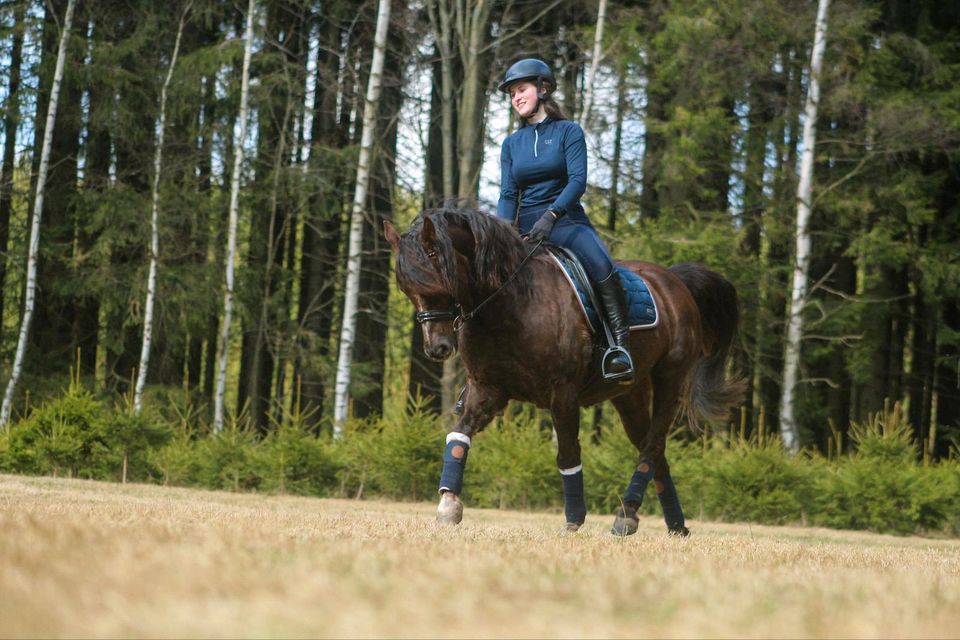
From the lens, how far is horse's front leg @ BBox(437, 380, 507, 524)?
7180 mm

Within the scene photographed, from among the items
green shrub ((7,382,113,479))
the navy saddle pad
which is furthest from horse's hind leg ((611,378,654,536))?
green shrub ((7,382,113,479))

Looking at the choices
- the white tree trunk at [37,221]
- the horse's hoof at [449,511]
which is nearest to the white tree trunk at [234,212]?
the white tree trunk at [37,221]

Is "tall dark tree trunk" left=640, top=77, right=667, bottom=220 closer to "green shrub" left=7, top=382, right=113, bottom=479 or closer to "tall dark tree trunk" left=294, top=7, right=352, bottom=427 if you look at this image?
"tall dark tree trunk" left=294, top=7, right=352, bottom=427

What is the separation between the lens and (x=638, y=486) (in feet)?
27.7

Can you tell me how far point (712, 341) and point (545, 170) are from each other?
2.95 meters

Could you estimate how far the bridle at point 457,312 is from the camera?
688 cm

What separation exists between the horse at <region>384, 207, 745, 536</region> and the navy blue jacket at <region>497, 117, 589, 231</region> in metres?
0.45

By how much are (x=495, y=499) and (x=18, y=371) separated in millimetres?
11600

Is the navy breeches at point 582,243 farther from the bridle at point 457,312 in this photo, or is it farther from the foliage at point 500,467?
the foliage at point 500,467

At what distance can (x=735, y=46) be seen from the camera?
2016 centimetres

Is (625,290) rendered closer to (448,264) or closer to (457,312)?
(457,312)

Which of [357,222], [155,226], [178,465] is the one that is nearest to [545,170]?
[178,465]

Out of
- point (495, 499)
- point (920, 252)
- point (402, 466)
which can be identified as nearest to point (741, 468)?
point (495, 499)

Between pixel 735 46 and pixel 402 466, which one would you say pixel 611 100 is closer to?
pixel 735 46
